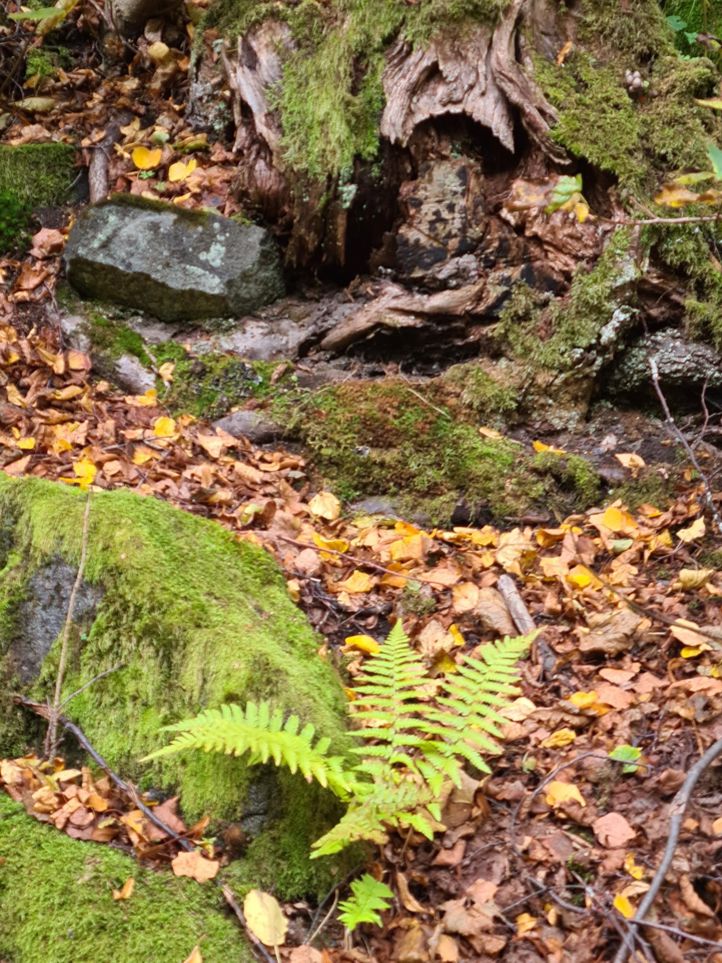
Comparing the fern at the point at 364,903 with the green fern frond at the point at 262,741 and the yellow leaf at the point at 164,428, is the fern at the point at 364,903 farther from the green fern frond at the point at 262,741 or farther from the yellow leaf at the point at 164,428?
the yellow leaf at the point at 164,428

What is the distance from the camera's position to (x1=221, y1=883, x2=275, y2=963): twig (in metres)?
2.38

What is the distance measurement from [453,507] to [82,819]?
2659mm

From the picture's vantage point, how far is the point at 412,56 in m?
5.62

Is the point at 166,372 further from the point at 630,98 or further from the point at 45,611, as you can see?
the point at 630,98

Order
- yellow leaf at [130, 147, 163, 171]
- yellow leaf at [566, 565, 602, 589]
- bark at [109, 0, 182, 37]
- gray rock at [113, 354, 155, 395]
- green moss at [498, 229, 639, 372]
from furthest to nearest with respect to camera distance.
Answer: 1. bark at [109, 0, 182, 37]
2. yellow leaf at [130, 147, 163, 171]
3. gray rock at [113, 354, 155, 395]
4. green moss at [498, 229, 639, 372]
5. yellow leaf at [566, 565, 602, 589]

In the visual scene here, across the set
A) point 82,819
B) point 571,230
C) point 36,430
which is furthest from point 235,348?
point 82,819

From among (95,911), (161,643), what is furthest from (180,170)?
(95,911)

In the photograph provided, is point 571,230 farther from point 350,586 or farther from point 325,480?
point 350,586

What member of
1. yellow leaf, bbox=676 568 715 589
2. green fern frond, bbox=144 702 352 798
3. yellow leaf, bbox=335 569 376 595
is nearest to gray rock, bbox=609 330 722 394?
yellow leaf, bbox=676 568 715 589

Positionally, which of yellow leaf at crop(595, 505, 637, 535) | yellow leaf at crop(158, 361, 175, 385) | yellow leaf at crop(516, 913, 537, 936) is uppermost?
yellow leaf at crop(158, 361, 175, 385)

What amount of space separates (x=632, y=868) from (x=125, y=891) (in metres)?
1.46

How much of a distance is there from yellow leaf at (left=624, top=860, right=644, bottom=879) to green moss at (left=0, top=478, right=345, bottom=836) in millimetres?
930

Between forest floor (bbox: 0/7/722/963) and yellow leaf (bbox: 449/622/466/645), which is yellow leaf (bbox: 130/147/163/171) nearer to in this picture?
forest floor (bbox: 0/7/722/963)

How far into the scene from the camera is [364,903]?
2441 mm
